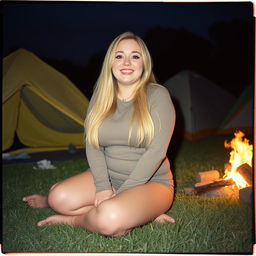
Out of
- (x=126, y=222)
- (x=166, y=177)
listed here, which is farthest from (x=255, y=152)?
(x=126, y=222)

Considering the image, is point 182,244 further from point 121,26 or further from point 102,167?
point 121,26

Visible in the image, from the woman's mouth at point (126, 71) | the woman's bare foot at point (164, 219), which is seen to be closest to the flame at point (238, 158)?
the woman's bare foot at point (164, 219)

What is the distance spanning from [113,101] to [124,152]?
0.32 m

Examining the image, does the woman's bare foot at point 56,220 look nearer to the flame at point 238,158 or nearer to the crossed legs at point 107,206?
the crossed legs at point 107,206

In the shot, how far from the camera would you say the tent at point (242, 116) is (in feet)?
17.0

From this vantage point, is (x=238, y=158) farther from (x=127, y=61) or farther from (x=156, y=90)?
(x=127, y=61)

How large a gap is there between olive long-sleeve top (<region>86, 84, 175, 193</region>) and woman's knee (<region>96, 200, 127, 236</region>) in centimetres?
17

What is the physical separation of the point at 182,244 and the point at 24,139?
3367mm

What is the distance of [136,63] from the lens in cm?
186

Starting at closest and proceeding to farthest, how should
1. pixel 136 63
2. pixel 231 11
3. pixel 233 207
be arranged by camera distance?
pixel 136 63
pixel 233 207
pixel 231 11

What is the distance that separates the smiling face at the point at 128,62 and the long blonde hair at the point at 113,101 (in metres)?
0.02

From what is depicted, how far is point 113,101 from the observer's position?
1.98 meters

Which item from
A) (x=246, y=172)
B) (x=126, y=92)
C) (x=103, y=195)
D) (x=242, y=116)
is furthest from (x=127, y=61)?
(x=242, y=116)

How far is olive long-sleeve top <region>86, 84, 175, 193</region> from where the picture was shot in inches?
71.1
